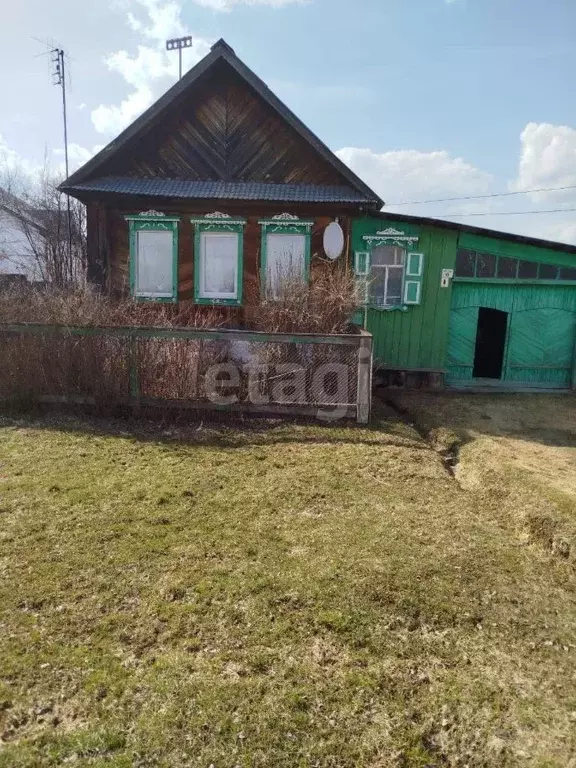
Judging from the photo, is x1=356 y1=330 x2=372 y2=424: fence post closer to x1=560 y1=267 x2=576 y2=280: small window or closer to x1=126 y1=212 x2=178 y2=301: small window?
x1=126 y1=212 x2=178 y2=301: small window

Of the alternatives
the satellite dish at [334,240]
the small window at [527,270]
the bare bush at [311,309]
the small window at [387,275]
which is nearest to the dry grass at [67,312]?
the bare bush at [311,309]

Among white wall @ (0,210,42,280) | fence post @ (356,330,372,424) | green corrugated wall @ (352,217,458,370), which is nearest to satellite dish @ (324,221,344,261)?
green corrugated wall @ (352,217,458,370)

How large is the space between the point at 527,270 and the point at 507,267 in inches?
15.1

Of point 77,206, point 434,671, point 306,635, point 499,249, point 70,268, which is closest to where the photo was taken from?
point 434,671

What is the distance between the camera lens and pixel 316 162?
34.1ft

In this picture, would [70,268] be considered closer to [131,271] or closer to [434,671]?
[131,271]

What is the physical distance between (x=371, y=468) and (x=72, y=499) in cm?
290

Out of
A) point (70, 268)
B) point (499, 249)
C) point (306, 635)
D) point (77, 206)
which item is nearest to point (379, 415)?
point (499, 249)

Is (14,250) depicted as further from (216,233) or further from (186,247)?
(216,233)

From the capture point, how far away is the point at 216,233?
1046cm

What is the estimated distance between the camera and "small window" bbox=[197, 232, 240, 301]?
10492 millimetres

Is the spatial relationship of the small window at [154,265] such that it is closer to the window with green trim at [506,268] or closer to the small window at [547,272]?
the window with green trim at [506,268]

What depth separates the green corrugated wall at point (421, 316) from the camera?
1007cm

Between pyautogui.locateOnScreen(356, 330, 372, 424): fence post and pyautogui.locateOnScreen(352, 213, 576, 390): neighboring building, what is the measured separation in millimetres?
2945
